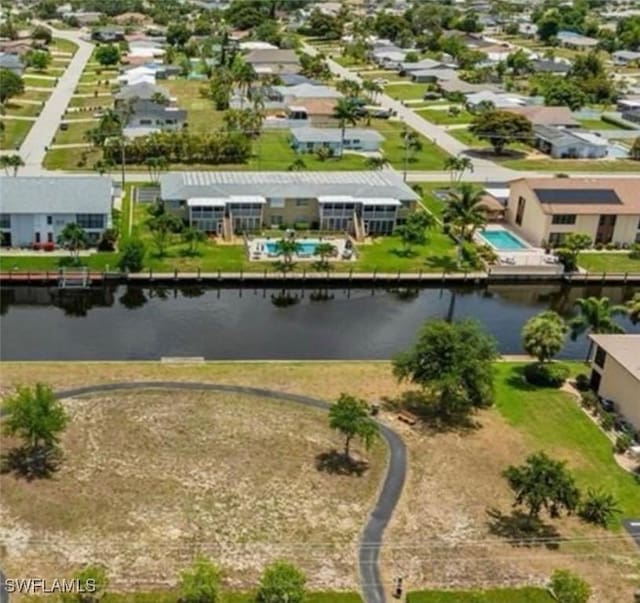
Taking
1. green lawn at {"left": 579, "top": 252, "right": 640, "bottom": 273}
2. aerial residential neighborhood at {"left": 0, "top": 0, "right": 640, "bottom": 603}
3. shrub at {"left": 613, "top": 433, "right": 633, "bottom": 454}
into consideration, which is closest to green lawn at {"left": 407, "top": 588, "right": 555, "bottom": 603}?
aerial residential neighborhood at {"left": 0, "top": 0, "right": 640, "bottom": 603}

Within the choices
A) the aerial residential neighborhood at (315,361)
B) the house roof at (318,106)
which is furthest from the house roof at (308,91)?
the aerial residential neighborhood at (315,361)

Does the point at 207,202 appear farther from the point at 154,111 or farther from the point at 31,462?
the point at 154,111

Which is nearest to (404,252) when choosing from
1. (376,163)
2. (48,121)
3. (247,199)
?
(247,199)

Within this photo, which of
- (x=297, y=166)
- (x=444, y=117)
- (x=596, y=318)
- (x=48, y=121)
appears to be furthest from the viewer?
(x=444, y=117)

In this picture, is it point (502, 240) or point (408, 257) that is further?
point (502, 240)

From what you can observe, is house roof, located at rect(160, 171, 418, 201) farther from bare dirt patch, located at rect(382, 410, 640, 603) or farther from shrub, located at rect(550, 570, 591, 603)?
shrub, located at rect(550, 570, 591, 603)
